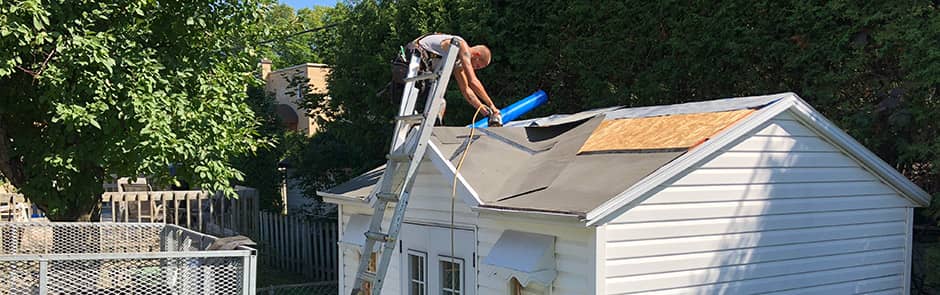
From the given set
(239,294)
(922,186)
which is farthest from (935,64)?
(239,294)

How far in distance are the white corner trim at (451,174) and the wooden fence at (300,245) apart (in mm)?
6798

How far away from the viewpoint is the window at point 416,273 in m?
7.32

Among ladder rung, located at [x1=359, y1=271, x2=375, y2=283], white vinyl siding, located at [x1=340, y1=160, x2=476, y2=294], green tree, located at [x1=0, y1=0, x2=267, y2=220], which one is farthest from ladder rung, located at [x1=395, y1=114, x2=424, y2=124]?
green tree, located at [x1=0, y1=0, x2=267, y2=220]

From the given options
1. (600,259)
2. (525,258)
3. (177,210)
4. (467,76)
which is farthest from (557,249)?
(177,210)

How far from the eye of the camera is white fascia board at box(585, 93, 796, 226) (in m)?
5.21

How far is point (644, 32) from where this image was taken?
10156mm

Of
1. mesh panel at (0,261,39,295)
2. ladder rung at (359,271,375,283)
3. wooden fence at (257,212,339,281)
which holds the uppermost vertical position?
mesh panel at (0,261,39,295)

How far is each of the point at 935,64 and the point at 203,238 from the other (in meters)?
6.17

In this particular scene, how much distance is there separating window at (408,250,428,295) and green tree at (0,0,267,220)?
8.05 feet

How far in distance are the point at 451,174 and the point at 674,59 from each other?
4379mm

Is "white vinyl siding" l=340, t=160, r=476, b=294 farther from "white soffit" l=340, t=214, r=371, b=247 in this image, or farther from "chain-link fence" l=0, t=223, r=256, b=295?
"chain-link fence" l=0, t=223, r=256, b=295

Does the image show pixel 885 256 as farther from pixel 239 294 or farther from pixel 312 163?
pixel 312 163

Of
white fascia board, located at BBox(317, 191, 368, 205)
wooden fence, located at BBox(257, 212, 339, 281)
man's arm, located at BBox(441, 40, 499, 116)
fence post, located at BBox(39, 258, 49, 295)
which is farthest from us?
wooden fence, located at BBox(257, 212, 339, 281)

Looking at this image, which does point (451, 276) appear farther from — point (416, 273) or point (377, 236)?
point (377, 236)
